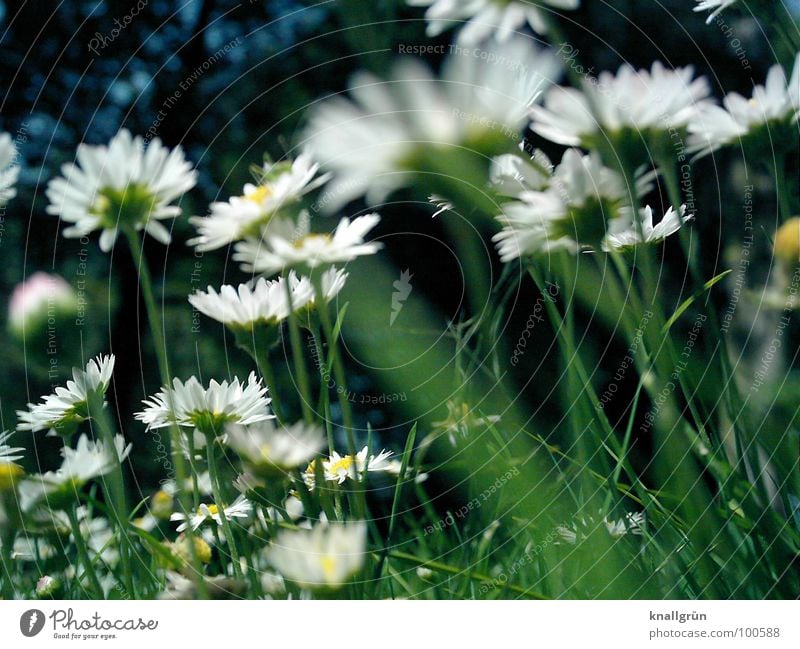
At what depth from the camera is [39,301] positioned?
51 cm

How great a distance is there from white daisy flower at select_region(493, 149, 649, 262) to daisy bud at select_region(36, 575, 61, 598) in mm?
328

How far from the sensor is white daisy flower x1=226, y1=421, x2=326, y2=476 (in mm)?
410

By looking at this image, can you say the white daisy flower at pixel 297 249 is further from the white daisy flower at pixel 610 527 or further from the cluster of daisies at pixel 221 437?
the white daisy flower at pixel 610 527

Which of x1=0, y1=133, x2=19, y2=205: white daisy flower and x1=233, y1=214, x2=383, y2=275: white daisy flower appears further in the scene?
x1=0, y1=133, x2=19, y2=205: white daisy flower

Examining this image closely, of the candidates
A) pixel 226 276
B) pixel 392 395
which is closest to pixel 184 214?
pixel 226 276

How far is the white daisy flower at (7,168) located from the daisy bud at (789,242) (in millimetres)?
468

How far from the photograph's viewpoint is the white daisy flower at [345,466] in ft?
1.42

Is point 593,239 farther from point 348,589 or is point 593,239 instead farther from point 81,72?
point 81,72

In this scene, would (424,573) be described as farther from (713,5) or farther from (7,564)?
(713,5)

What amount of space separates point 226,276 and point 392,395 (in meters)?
→ 0.12

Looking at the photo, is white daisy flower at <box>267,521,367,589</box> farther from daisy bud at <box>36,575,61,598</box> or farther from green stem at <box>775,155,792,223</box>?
green stem at <box>775,155,792,223</box>

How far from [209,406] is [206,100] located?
220 mm

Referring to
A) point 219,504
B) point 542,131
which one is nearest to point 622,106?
point 542,131

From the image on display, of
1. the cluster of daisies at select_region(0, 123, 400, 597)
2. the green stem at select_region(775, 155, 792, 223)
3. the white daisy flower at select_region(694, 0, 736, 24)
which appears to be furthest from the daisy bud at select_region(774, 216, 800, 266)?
the cluster of daisies at select_region(0, 123, 400, 597)
